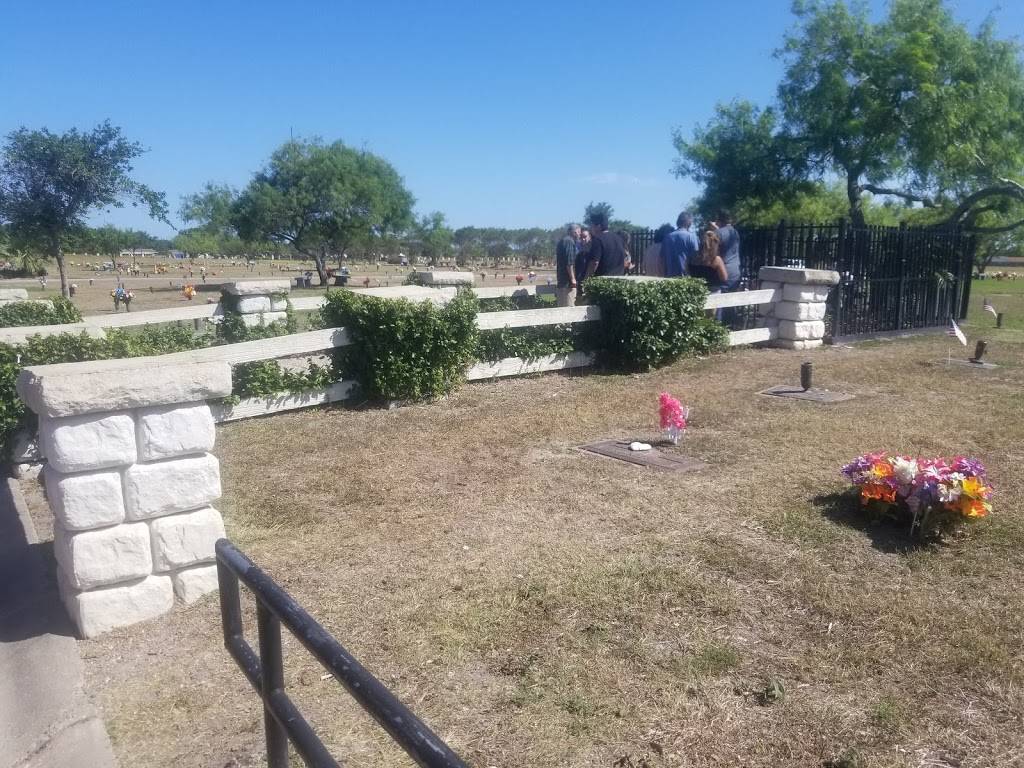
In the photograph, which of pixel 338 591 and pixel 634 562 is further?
pixel 634 562

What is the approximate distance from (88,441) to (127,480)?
0.78 feet

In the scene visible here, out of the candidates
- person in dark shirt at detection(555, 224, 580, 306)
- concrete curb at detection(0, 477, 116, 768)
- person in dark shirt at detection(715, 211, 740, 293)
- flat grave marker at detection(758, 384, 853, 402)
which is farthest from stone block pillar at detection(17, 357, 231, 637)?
person in dark shirt at detection(715, 211, 740, 293)

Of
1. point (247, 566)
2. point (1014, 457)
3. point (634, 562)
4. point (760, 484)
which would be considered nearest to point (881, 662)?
point (634, 562)

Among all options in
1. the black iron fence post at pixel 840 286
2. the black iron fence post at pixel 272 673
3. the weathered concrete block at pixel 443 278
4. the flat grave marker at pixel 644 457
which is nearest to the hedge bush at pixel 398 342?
the flat grave marker at pixel 644 457

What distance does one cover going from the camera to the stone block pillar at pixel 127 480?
3252mm

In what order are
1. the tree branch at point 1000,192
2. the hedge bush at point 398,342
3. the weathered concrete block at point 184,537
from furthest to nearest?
1. the tree branch at point 1000,192
2. the hedge bush at point 398,342
3. the weathered concrete block at point 184,537

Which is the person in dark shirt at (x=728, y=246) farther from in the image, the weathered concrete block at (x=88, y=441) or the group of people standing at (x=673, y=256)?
the weathered concrete block at (x=88, y=441)

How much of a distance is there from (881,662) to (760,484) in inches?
85.6

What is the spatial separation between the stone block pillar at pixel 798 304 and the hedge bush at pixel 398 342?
17.7ft

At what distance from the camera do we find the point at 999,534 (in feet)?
14.2

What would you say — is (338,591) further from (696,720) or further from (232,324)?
(232,324)

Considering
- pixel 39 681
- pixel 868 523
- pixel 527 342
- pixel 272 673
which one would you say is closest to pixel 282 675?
pixel 272 673

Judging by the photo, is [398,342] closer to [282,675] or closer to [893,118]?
[282,675]

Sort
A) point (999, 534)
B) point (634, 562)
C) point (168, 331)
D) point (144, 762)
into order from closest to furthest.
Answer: point (144, 762) → point (634, 562) → point (999, 534) → point (168, 331)
